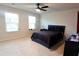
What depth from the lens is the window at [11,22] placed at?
4.44 ft

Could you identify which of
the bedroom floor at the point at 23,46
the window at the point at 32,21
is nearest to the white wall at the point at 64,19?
the window at the point at 32,21

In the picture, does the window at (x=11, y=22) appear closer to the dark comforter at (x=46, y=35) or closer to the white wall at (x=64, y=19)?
the dark comforter at (x=46, y=35)

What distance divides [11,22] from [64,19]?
0.92 metres

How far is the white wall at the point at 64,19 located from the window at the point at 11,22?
47cm

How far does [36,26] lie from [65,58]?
753 millimetres

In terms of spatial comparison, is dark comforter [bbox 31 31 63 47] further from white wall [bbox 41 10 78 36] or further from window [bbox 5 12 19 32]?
window [bbox 5 12 19 32]

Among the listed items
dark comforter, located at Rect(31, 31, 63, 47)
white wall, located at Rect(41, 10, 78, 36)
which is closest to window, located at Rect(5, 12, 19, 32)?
dark comforter, located at Rect(31, 31, 63, 47)

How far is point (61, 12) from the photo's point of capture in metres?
1.45

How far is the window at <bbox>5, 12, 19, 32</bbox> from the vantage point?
4.44ft

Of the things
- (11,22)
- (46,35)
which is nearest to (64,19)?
(46,35)

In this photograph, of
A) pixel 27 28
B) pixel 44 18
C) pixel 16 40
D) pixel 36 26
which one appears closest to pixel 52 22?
pixel 44 18

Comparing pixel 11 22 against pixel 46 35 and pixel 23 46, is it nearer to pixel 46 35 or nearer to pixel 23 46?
pixel 23 46

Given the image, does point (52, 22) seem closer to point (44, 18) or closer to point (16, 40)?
point (44, 18)

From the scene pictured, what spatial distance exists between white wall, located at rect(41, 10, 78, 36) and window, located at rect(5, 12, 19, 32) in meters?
0.47
